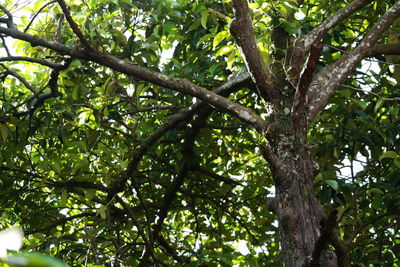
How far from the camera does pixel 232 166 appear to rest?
4.93 m

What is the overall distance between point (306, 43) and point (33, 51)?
A: 2231 mm

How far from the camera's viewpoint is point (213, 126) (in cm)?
433

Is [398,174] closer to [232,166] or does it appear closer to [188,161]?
[188,161]

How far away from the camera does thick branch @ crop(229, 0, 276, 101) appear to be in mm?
2607

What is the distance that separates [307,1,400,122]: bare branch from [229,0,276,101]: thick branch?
21cm

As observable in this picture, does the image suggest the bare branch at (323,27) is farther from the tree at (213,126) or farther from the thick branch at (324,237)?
the thick branch at (324,237)

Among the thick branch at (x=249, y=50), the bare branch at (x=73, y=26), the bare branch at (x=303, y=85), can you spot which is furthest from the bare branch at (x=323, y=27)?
the bare branch at (x=73, y=26)

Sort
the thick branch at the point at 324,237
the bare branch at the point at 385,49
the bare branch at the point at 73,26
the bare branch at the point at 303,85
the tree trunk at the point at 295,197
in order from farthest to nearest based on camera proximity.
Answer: the bare branch at the point at 385,49 → the bare branch at the point at 73,26 → the tree trunk at the point at 295,197 → the bare branch at the point at 303,85 → the thick branch at the point at 324,237

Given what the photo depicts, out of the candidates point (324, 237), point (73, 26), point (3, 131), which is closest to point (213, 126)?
point (3, 131)

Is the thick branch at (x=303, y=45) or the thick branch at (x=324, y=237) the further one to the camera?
the thick branch at (x=303, y=45)

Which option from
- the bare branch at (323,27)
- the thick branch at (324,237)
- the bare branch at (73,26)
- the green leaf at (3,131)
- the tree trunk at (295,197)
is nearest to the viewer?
the thick branch at (324,237)

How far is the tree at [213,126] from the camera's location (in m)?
2.54

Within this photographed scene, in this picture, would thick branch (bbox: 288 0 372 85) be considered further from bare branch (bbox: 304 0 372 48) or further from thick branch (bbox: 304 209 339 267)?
thick branch (bbox: 304 209 339 267)

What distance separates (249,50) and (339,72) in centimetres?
46
